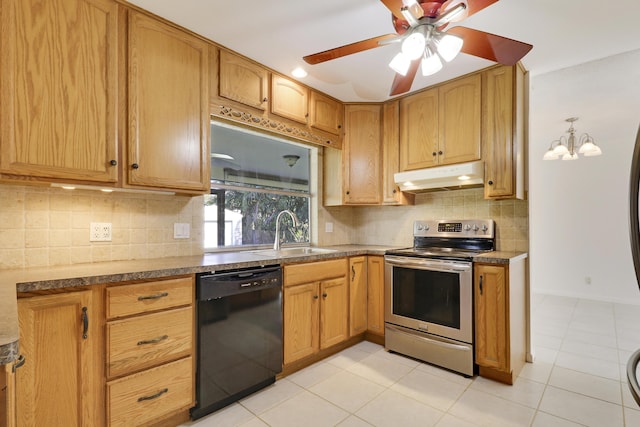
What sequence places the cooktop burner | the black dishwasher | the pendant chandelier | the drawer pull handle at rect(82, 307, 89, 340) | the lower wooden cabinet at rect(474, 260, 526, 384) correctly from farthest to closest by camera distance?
the pendant chandelier, the cooktop burner, the lower wooden cabinet at rect(474, 260, 526, 384), the black dishwasher, the drawer pull handle at rect(82, 307, 89, 340)

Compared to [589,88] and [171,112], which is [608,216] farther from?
[171,112]

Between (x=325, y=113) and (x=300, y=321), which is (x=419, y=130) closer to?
(x=325, y=113)

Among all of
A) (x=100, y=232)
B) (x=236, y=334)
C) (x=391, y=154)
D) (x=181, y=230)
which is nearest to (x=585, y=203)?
(x=391, y=154)

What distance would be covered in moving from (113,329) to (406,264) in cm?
201

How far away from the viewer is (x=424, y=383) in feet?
7.21

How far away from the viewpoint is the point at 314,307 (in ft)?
7.93

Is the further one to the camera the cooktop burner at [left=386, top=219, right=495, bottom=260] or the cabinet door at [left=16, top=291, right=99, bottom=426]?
the cooktop burner at [left=386, top=219, right=495, bottom=260]

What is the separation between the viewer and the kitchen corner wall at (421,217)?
2.61 metres

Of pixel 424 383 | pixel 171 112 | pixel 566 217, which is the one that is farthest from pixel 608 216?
pixel 171 112

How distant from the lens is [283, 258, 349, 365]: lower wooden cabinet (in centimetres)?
224

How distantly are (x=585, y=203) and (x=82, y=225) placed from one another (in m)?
5.82

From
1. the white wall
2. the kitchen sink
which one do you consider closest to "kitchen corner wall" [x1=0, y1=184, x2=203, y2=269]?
the kitchen sink

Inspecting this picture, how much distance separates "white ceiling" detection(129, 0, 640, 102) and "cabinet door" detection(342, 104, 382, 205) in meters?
0.74

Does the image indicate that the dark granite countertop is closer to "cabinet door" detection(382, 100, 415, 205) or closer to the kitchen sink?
the kitchen sink
